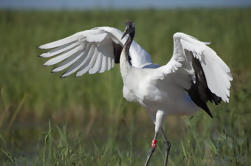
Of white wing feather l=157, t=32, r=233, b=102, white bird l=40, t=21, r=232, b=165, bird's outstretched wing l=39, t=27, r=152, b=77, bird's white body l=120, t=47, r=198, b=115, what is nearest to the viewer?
white wing feather l=157, t=32, r=233, b=102

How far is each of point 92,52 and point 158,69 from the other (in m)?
1.07

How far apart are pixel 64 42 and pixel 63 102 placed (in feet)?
8.86

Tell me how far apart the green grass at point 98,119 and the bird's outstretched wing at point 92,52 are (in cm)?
50

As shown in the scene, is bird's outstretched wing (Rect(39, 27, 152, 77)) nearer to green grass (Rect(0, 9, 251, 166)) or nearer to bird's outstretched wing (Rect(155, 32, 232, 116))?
green grass (Rect(0, 9, 251, 166))

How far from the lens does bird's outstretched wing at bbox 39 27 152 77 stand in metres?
4.60

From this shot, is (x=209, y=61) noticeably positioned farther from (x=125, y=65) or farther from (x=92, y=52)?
(x=92, y=52)

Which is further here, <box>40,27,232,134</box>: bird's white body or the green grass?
the green grass

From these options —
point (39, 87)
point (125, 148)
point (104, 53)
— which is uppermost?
point (104, 53)

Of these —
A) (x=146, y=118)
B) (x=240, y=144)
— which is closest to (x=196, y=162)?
(x=240, y=144)

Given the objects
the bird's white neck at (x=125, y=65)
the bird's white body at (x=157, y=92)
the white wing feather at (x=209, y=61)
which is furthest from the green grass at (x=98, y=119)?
the white wing feather at (x=209, y=61)

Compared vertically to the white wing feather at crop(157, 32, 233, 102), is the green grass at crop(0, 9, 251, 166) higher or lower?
lower

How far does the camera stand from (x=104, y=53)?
497cm

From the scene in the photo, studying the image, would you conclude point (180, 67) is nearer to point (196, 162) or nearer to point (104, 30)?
point (196, 162)

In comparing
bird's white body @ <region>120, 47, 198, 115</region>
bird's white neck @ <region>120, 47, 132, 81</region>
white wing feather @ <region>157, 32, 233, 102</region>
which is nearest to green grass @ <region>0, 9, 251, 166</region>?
bird's white body @ <region>120, 47, 198, 115</region>
